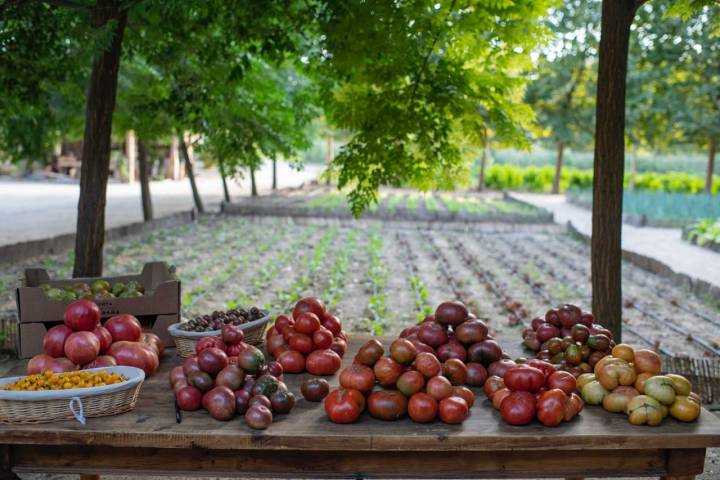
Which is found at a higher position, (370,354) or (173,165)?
(173,165)

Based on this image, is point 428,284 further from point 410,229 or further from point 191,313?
point 410,229

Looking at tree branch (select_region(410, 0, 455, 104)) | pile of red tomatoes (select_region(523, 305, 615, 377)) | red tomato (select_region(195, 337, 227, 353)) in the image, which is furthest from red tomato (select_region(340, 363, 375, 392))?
tree branch (select_region(410, 0, 455, 104))

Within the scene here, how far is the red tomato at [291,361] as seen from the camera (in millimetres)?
3977

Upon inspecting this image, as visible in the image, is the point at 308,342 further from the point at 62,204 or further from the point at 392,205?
the point at 392,205

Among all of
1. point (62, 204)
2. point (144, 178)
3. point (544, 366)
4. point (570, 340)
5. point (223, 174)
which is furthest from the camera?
point (62, 204)

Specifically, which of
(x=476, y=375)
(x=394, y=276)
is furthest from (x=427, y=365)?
(x=394, y=276)

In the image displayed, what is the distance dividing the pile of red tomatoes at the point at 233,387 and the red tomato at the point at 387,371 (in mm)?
412

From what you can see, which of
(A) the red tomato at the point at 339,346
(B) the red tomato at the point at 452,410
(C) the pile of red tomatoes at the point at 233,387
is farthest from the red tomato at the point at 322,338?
(B) the red tomato at the point at 452,410

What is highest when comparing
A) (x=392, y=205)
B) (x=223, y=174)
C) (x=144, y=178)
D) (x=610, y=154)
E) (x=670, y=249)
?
(x=610, y=154)

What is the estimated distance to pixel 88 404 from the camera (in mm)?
3254

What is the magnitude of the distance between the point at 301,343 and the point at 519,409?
4.19ft

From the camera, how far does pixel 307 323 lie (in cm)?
407

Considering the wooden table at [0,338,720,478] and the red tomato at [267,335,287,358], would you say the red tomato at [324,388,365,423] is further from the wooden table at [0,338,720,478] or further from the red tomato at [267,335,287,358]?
the red tomato at [267,335,287,358]

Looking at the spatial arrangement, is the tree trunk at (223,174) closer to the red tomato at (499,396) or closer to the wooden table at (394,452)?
the wooden table at (394,452)
